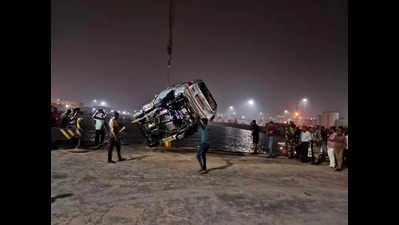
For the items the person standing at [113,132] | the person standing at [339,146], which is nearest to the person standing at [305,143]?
the person standing at [339,146]

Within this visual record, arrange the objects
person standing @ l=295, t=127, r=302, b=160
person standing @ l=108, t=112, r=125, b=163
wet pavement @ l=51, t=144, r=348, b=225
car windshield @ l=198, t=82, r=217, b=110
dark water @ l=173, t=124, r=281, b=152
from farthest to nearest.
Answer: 1. dark water @ l=173, t=124, r=281, b=152
2. person standing @ l=295, t=127, r=302, b=160
3. car windshield @ l=198, t=82, r=217, b=110
4. person standing @ l=108, t=112, r=125, b=163
5. wet pavement @ l=51, t=144, r=348, b=225

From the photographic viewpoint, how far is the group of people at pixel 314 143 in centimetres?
912

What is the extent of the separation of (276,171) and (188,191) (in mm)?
4111

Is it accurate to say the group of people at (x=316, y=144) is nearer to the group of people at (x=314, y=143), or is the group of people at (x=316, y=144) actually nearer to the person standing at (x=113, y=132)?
the group of people at (x=314, y=143)

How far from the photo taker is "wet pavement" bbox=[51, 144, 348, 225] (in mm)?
4062

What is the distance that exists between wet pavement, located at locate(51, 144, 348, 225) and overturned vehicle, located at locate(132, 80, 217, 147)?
310cm

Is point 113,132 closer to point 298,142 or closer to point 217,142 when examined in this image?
point 298,142

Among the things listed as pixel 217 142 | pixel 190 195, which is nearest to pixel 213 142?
pixel 217 142

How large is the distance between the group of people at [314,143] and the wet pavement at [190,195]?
3.95ft

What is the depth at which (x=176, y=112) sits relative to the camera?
11500 millimetres

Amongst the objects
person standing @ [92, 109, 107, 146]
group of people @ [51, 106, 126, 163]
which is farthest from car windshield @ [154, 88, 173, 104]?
person standing @ [92, 109, 107, 146]

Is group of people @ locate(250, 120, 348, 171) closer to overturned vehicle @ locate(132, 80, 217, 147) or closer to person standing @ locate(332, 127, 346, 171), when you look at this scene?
person standing @ locate(332, 127, 346, 171)
